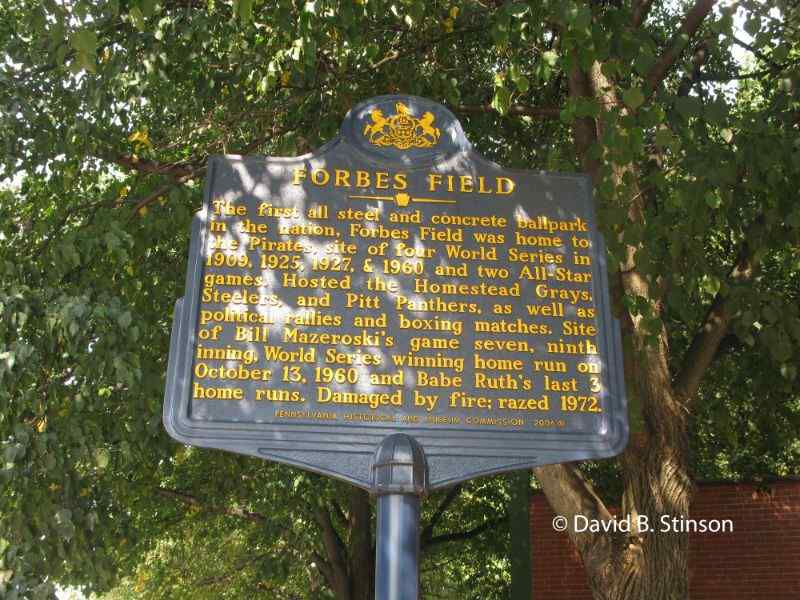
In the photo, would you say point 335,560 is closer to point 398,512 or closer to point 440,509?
point 440,509

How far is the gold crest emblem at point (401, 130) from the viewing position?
17.5 feet

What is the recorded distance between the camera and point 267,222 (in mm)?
5082

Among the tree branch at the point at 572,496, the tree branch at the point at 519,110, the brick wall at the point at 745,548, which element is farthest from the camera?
the brick wall at the point at 745,548

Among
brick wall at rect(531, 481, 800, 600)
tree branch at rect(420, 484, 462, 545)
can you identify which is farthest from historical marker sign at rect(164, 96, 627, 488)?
tree branch at rect(420, 484, 462, 545)

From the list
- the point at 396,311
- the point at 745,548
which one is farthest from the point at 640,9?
the point at 745,548

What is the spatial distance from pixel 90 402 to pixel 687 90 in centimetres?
634

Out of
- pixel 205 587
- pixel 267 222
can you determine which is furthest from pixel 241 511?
pixel 267 222

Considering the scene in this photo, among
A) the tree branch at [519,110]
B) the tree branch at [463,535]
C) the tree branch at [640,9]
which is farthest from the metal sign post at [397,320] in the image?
the tree branch at [463,535]

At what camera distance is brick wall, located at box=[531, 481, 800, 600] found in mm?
11156

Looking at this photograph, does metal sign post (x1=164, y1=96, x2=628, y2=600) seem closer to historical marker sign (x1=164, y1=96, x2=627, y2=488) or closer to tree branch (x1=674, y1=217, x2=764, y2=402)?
historical marker sign (x1=164, y1=96, x2=627, y2=488)

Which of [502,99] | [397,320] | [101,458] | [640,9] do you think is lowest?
[101,458]

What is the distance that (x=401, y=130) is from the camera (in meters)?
5.37

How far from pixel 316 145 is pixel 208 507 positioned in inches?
266

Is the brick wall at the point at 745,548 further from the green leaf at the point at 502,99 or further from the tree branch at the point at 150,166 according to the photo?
the tree branch at the point at 150,166
